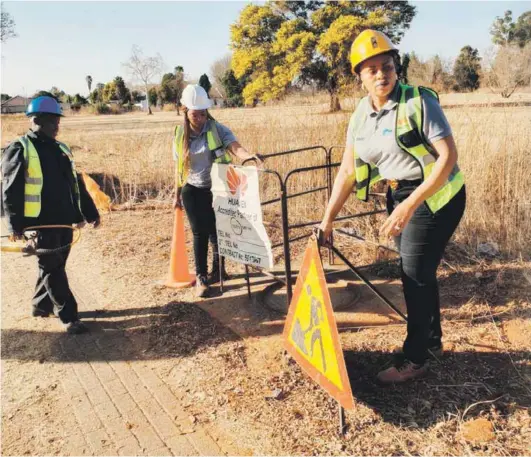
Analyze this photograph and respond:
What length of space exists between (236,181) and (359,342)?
5.73 feet

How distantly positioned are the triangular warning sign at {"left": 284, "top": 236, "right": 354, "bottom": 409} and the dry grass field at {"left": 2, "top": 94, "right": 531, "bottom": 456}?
30 centimetres

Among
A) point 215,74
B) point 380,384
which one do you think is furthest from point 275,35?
point 380,384

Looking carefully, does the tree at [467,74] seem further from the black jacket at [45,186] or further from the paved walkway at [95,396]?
the paved walkway at [95,396]

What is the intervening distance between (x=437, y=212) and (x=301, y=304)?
1.02 meters

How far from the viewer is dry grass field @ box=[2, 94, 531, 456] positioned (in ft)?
9.41

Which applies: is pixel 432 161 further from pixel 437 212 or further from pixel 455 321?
pixel 455 321

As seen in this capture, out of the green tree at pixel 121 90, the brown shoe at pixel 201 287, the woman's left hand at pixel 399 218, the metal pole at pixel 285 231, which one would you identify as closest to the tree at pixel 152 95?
the green tree at pixel 121 90

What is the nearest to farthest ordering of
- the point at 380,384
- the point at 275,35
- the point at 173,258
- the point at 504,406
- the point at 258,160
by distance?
the point at 504,406 → the point at 380,384 → the point at 258,160 → the point at 173,258 → the point at 275,35

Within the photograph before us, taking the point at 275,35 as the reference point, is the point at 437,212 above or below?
below

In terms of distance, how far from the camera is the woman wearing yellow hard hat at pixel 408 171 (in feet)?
8.65

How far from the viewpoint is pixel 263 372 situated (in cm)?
361

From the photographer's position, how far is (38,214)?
425cm

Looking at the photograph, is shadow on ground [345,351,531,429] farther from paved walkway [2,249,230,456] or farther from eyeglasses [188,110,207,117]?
eyeglasses [188,110,207,117]

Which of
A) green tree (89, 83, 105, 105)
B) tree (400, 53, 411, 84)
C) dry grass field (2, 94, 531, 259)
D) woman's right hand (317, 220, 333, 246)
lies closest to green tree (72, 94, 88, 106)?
green tree (89, 83, 105, 105)
